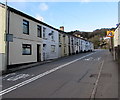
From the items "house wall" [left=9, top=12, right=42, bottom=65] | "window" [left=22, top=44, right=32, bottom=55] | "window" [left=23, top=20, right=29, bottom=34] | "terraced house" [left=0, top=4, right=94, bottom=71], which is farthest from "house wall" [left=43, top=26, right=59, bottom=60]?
"window" [left=23, top=20, right=29, bottom=34]

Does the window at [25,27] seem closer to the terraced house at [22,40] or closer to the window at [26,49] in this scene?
the terraced house at [22,40]

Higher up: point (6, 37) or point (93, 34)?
point (93, 34)

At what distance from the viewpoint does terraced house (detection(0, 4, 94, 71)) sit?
1377cm

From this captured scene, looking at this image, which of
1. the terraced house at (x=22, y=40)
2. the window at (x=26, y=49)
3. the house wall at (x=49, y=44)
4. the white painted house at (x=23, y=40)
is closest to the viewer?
the terraced house at (x=22, y=40)

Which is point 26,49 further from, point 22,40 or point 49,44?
point 49,44

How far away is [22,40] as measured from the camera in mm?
17016

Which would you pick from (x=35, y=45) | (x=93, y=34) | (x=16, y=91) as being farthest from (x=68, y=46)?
(x=93, y=34)

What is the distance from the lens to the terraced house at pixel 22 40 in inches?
542

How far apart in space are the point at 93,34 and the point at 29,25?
92.9 metres

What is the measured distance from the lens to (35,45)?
66.3 ft

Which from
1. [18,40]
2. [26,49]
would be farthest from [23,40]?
[26,49]

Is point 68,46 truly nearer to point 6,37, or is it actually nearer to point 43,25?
point 43,25

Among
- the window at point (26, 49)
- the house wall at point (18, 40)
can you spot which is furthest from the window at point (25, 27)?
the window at point (26, 49)

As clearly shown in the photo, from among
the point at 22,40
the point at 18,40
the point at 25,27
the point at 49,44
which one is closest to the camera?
the point at 18,40
